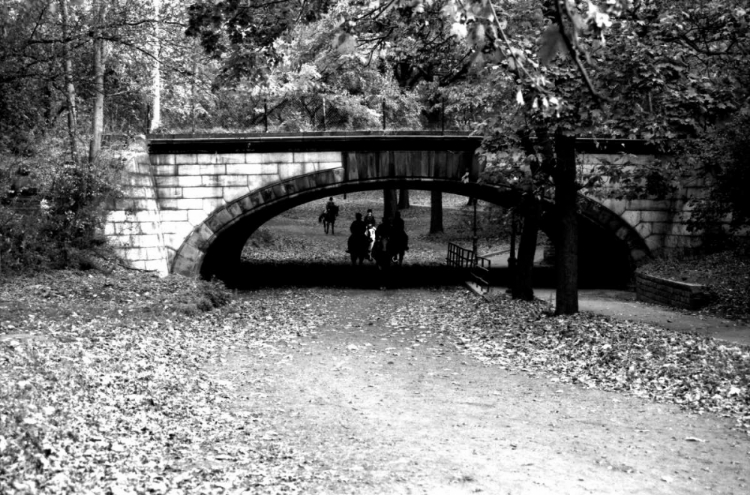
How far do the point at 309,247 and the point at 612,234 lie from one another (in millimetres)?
17516

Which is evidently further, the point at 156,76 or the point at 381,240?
the point at 381,240

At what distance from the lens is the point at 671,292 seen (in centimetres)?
1880

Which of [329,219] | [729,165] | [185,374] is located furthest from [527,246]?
[329,219]

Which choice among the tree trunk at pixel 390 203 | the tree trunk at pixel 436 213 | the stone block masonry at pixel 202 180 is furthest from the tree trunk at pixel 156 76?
the tree trunk at pixel 436 213

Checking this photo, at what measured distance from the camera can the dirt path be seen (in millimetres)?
6574

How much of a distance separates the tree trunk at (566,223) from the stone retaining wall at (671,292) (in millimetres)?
3618

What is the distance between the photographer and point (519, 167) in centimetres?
1577

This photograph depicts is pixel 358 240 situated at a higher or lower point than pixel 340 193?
lower

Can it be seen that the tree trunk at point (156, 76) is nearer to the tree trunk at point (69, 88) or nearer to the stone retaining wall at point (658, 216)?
the tree trunk at point (69, 88)

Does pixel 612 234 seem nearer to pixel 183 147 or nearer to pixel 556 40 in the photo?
pixel 183 147

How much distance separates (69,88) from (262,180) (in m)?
6.19

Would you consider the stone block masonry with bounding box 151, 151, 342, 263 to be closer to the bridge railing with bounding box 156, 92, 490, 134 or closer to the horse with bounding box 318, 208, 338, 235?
the bridge railing with bounding box 156, 92, 490, 134

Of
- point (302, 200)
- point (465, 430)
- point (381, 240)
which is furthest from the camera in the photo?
point (302, 200)

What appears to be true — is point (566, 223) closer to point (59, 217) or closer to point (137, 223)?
point (59, 217)
